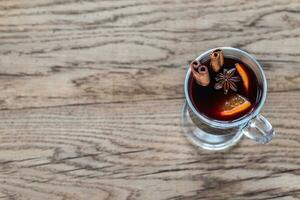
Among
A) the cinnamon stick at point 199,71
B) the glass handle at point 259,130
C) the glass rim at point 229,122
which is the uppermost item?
the cinnamon stick at point 199,71

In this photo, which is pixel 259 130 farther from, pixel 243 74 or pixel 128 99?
pixel 128 99

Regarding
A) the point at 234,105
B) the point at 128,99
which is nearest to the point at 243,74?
the point at 234,105

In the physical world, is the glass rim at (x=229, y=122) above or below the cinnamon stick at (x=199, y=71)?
below

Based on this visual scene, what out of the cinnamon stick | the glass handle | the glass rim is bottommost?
the glass handle

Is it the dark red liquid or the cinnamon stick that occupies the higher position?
the cinnamon stick

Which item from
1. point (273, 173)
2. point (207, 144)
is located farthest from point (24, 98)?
point (273, 173)
